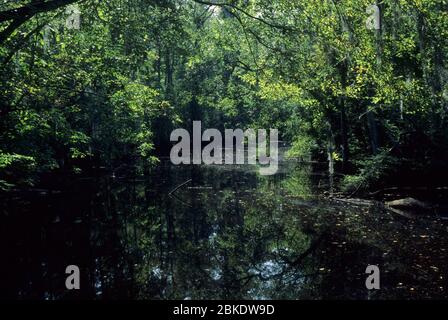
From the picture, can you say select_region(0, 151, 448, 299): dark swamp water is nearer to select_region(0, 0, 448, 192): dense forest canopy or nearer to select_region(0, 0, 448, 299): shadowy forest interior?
select_region(0, 0, 448, 299): shadowy forest interior

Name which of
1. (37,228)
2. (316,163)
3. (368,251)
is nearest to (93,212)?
(37,228)

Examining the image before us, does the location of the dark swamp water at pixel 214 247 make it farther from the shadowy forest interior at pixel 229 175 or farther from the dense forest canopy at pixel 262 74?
the dense forest canopy at pixel 262 74

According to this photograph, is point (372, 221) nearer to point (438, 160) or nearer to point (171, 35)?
point (438, 160)

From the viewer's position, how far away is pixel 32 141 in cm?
1370

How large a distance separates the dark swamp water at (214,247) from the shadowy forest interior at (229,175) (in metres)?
0.06

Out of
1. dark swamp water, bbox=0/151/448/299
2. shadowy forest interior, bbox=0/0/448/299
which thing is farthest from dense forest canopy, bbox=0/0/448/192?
dark swamp water, bbox=0/151/448/299

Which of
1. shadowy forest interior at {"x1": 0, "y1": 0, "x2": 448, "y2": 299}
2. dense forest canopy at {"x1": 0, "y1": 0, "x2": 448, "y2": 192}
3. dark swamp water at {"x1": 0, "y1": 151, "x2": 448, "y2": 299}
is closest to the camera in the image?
dark swamp water at {"x1": 0, "y1": 151, "x2": 448, "y2": 299}

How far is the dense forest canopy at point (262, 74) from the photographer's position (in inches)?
358

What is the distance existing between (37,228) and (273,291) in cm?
818

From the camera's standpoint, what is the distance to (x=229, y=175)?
25391 millimetres

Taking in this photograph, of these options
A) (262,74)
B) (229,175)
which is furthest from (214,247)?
(229,175)

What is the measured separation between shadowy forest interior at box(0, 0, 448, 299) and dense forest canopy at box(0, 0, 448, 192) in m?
0.07

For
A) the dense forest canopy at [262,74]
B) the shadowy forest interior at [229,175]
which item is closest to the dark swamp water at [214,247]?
the shadowy forest interior at [229,175]

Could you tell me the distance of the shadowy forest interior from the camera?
8.77 meters
